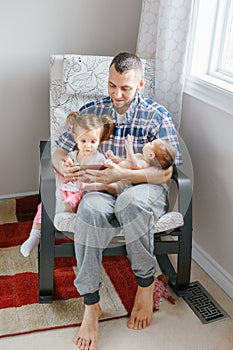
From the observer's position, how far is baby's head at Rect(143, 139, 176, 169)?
6.21 feet

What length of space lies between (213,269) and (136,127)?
88 centimetres

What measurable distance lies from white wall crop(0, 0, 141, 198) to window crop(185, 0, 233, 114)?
54cm

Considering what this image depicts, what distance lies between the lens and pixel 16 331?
202 centimetres

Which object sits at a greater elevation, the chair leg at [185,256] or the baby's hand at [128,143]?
the baby's hand at [128,143]

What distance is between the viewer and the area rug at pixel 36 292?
208 cm

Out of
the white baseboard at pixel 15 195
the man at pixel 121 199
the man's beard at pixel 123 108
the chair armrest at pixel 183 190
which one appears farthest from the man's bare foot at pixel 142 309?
the white baseboard at pixel 15 195

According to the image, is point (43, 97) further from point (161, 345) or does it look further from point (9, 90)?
point (161, 345)

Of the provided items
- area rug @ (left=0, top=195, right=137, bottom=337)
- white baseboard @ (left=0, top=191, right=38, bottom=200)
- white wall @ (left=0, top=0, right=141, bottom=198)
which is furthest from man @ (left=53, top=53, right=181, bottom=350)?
white baseboard @ (left=0, top=191, right=38, bottom=200)

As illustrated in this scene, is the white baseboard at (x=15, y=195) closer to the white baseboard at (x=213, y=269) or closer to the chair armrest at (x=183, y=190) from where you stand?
the white baseboard at (x=213, y=269)

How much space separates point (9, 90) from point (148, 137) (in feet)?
3.57

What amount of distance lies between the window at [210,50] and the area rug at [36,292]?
934mm

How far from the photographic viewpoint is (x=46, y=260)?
6.93 ft

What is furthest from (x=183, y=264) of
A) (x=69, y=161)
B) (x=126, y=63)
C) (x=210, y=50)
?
(x=210, y=50)

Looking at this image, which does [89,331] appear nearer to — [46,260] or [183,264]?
[46,260]
